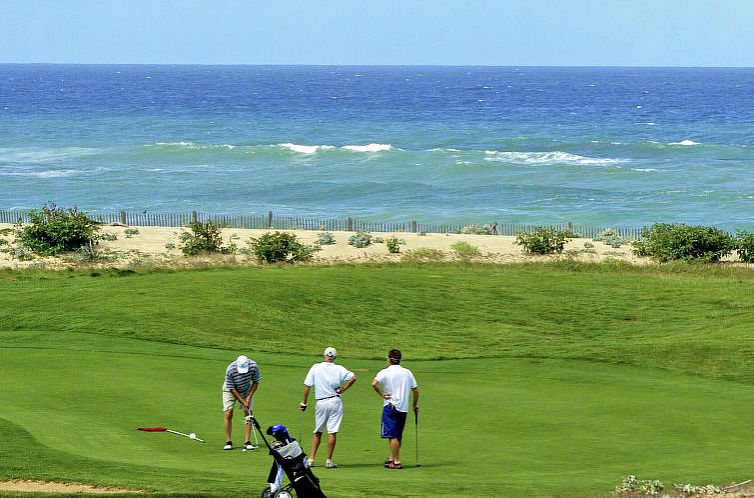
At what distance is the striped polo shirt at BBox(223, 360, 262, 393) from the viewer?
16958 millimetres

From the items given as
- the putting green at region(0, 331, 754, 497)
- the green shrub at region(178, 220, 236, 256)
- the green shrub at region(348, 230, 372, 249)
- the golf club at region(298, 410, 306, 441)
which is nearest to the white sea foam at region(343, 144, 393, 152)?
the green shrub at region(348, 230, 372, 249)

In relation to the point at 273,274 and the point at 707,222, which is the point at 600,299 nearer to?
the point at 273,274

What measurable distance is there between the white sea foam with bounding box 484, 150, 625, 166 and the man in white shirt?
89.9 meters

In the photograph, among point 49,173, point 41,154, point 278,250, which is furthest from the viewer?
point 41,154

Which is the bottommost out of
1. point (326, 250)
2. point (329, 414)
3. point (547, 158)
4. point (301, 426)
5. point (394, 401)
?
point (301, 426)

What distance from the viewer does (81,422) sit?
17766 millimetres

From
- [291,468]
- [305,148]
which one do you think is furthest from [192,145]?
[291,468]

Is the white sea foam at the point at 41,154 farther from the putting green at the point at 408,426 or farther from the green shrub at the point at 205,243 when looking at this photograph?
the putting green at the point at 408,426

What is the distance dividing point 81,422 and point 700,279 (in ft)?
90.8

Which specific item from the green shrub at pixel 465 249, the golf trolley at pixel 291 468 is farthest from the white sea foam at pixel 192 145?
the golf trolley at pixel 291 468

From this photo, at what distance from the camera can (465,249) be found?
51.6m

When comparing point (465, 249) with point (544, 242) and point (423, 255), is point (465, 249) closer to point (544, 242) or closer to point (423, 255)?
point (544, 242)

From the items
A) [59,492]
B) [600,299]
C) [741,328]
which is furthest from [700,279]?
[59,492]

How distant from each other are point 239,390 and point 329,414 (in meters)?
1.82
